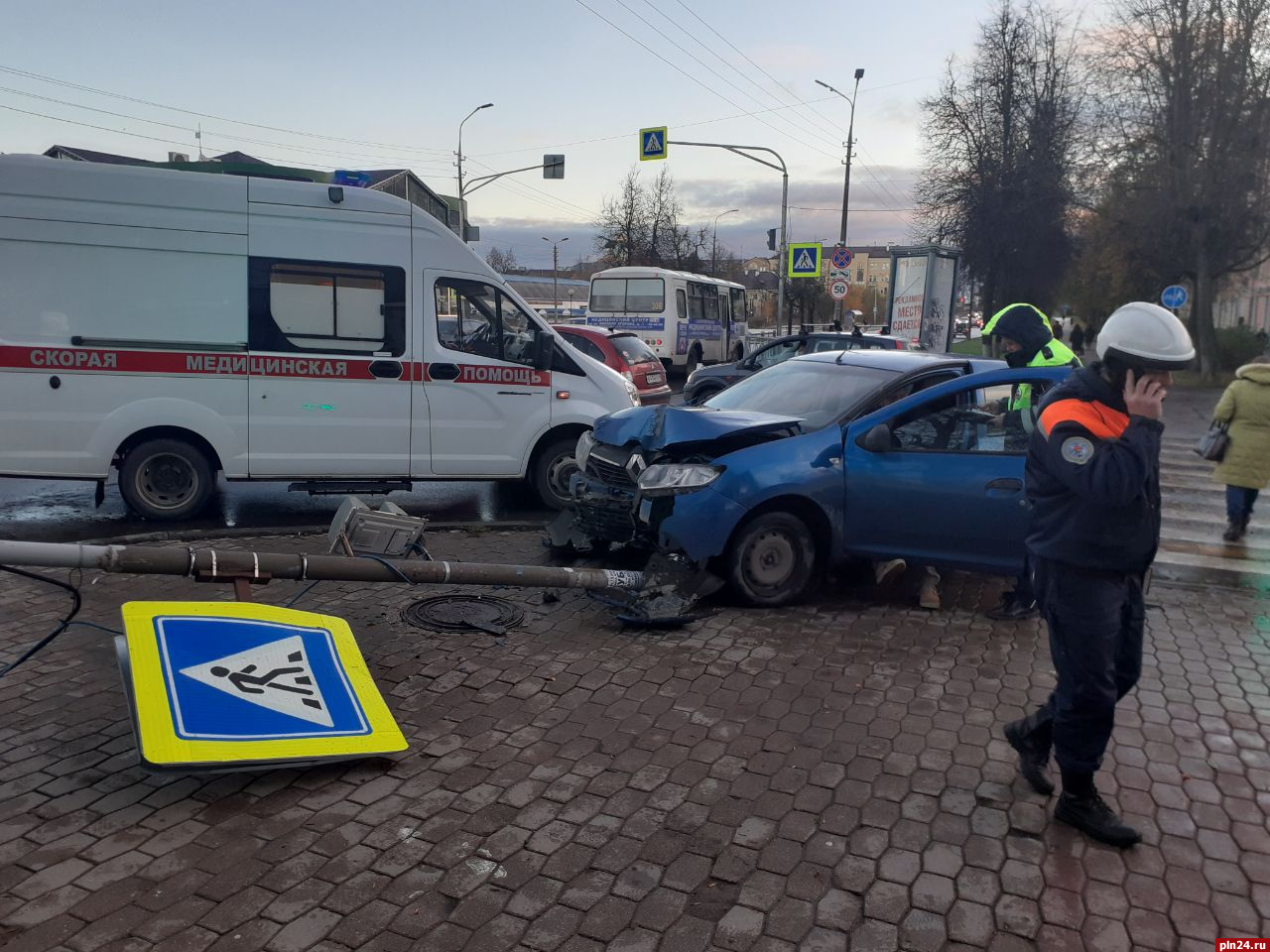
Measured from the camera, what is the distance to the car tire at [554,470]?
9391mm

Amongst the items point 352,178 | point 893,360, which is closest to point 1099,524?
point 893,360

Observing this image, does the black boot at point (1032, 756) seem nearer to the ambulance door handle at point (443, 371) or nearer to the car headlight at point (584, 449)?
the car headlight at point (584, 449)

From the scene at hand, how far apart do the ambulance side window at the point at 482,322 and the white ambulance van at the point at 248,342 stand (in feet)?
0.06

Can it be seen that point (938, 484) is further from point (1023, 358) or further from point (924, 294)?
point (924, 294)

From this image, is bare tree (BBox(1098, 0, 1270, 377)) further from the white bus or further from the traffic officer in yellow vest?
the traffic officer in yellow vest

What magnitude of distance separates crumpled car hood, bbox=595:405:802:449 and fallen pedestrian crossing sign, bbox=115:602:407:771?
262cm

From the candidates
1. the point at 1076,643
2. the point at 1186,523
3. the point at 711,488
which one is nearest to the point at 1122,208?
the point at 1186,523

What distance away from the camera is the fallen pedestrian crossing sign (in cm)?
371

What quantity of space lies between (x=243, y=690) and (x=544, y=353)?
5560 mm

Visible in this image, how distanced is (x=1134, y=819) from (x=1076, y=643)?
87 cm

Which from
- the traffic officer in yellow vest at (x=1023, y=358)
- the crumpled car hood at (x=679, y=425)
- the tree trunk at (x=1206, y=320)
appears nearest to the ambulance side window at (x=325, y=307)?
the crumpled car hood at (x=679, y=425)

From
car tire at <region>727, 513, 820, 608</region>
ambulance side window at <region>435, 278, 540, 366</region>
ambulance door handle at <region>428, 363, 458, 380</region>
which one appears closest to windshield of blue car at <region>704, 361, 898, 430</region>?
car tire at <region>727, 513, 820, 608</region>

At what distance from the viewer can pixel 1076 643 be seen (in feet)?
11.5

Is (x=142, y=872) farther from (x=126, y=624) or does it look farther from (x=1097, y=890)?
(x=1097, y=890)
